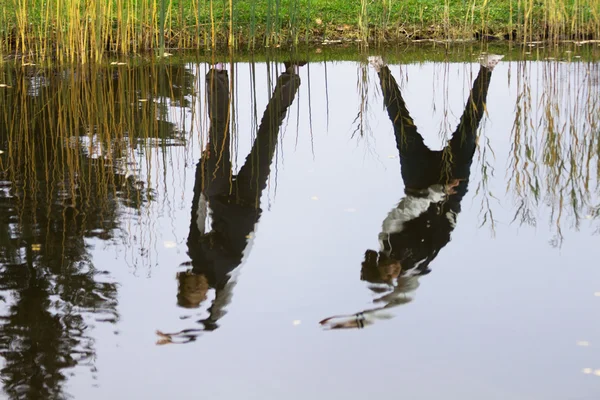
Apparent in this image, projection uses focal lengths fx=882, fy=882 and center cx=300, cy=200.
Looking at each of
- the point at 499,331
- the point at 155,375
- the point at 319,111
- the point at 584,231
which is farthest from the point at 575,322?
the point at 319,111

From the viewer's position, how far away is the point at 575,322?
9.17 ft

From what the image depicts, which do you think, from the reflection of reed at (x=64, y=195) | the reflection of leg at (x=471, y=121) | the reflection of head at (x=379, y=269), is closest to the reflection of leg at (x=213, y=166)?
the reflection of reed at (x=64, y=195)

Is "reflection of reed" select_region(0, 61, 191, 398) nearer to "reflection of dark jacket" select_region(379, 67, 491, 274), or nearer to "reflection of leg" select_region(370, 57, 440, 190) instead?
"reflection of dark jacket" select_region(379, 67, 491, 274)

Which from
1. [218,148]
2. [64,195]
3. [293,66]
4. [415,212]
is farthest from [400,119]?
[64,195]

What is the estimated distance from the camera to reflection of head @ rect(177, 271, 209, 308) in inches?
117

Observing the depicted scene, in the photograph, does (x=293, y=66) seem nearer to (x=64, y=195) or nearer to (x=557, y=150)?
(x=557, y=150)

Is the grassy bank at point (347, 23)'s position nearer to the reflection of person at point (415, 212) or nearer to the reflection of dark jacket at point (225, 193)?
the reflection of person at point (415, 212)

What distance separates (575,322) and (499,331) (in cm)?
26

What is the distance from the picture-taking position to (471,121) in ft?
18.4

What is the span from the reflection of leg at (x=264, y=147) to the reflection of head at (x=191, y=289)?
1014 millimetres

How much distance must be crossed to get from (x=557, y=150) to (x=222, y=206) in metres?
1.93

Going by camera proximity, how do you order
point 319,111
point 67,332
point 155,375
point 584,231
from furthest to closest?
point 319,111 → point 584,231 → point 67,332 → point 155,375

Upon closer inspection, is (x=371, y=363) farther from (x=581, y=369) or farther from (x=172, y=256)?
(x=172, y=256)

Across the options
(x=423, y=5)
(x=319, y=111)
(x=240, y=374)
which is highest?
(x=423, y=5)
